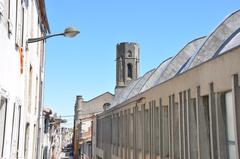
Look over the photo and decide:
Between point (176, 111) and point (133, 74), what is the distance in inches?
2291

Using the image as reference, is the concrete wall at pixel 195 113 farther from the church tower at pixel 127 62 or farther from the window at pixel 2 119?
the church tower at pixel 127 62

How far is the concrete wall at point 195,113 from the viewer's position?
324 inches

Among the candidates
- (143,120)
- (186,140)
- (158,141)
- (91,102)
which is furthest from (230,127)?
(91,102)

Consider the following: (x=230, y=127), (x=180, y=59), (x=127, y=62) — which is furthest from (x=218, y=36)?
(x=127, y=62)

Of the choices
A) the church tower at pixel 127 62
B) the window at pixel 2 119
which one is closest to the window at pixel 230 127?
the window at pixel 2 119

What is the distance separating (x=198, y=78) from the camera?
32.5 feet

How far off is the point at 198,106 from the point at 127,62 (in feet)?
200

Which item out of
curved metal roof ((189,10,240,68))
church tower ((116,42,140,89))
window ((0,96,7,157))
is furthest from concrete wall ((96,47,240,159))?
church tower ((116,42,140,89))

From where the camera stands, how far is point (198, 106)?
9789mm

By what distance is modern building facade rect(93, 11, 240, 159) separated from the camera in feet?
27.3

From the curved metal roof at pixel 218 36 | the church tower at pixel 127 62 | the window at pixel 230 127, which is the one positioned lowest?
the window at pixel 230 127

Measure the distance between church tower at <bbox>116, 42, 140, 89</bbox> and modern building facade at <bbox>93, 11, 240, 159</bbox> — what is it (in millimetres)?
50630

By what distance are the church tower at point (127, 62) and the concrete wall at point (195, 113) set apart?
171 feet

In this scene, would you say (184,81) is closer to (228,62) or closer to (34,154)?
(228,62)
